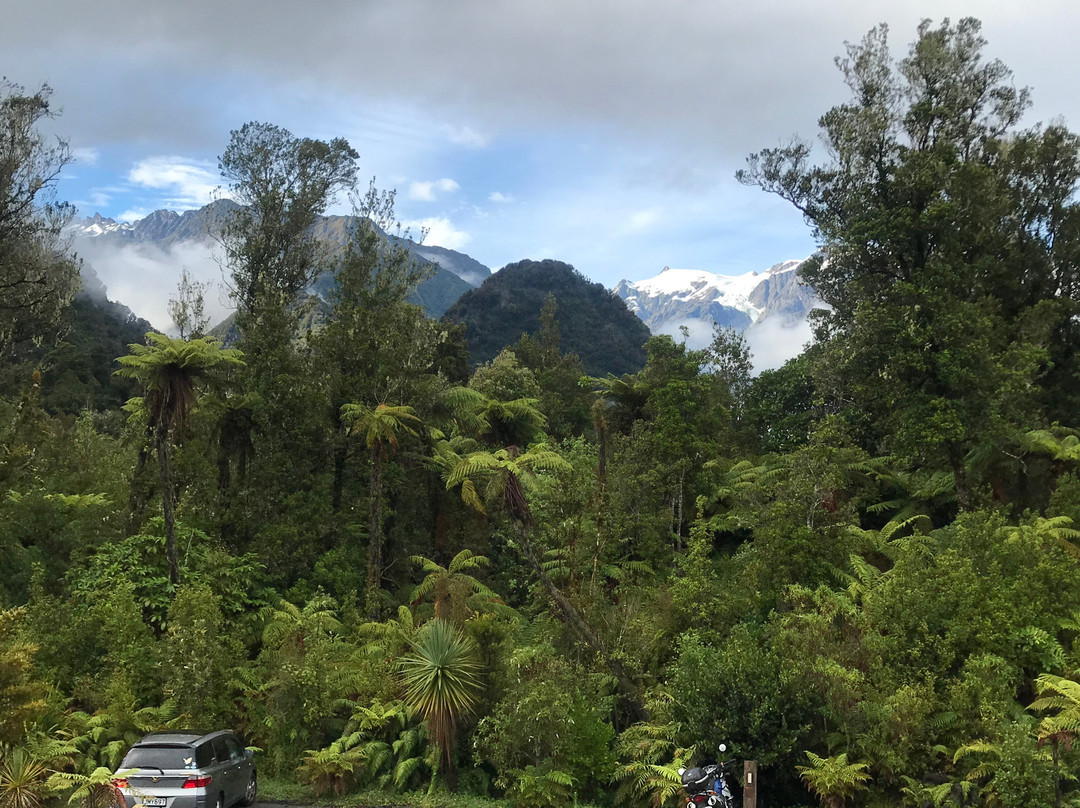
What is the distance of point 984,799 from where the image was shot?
32.4 feet

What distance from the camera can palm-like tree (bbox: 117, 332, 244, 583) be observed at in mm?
14930

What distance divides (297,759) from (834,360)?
15.3 metres

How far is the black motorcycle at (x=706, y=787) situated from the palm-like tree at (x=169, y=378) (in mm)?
11200

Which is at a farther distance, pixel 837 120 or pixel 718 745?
pixel 837 120

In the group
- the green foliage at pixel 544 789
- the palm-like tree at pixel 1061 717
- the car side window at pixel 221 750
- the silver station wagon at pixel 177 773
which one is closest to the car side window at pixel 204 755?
the silver station wagon at pixel 177 773

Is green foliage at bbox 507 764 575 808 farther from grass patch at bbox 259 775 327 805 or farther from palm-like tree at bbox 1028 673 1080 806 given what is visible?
palm-like tree at bbox 1028 673 1080 806

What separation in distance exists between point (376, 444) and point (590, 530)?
6.00m

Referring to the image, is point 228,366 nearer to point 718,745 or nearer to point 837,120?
point 718,745

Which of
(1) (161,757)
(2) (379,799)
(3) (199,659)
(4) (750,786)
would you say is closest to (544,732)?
(2) (379,799)

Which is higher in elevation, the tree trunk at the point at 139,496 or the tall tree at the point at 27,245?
the tall tree at the point at 27,245

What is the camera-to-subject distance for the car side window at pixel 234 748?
37.3 feet

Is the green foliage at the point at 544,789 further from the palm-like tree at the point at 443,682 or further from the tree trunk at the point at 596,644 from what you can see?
the tree trunk at the point at 596,644

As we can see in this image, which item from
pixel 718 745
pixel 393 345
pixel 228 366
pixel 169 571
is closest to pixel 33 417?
pixel 228 366

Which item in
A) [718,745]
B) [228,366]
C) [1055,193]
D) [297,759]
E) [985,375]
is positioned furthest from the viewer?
[1055,193]
